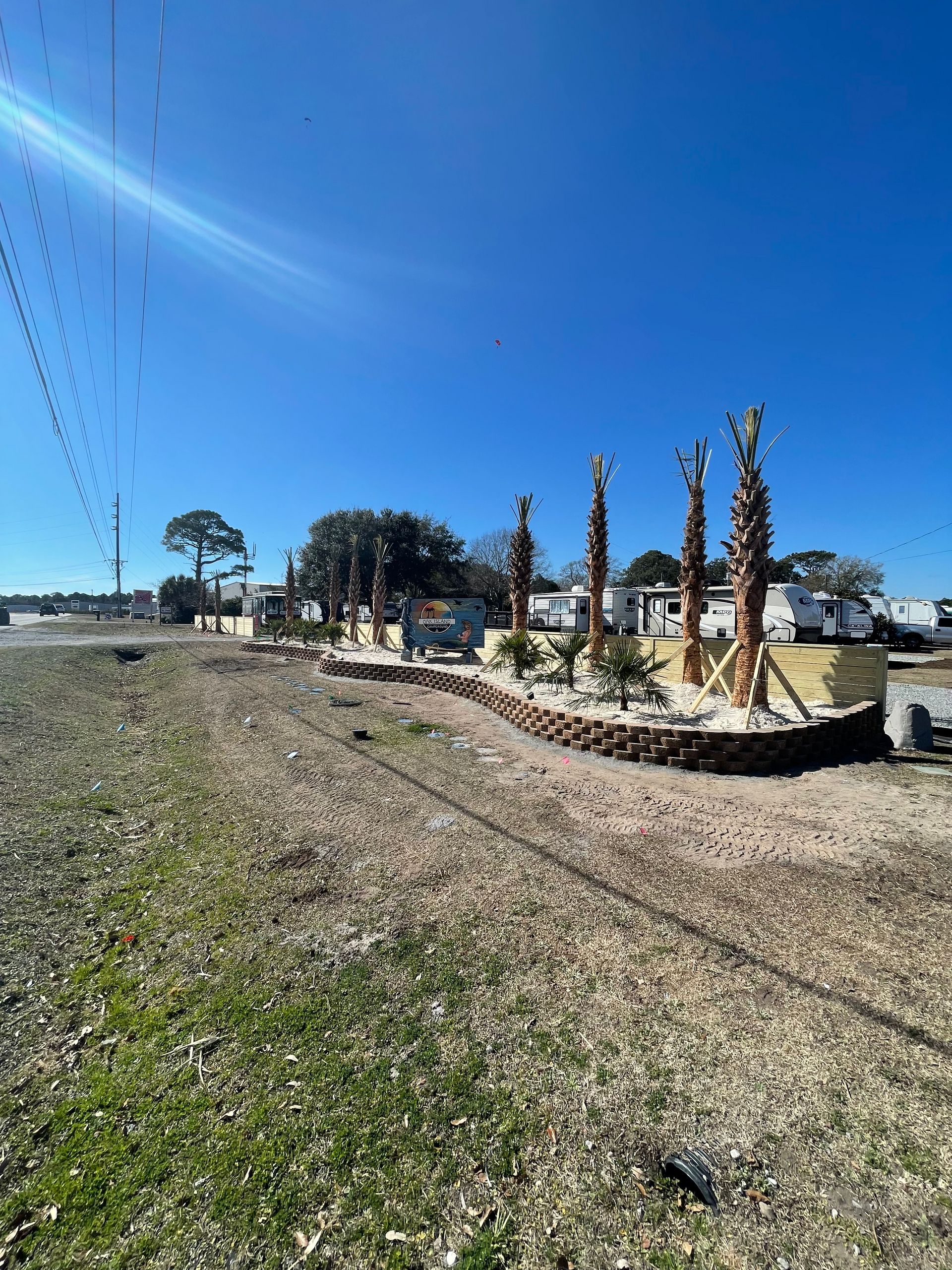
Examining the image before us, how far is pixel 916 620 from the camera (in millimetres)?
28062

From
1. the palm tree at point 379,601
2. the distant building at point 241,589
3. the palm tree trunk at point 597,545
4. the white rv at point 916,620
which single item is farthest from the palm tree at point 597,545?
the distant building at point 241,589

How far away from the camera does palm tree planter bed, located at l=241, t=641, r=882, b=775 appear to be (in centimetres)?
699

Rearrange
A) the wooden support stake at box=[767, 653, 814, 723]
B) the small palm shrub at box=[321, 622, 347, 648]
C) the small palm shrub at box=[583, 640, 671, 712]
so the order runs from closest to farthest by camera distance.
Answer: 1. the wooden support stake at box=[767, 653, 814, 723]
2. the small palm shrub at box=[583, 640, 671, 712]
3. the small palm shrub at box=[321, 622, 347, 648]

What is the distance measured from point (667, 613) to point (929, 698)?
1160cm

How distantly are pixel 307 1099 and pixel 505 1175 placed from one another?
979 millimetres

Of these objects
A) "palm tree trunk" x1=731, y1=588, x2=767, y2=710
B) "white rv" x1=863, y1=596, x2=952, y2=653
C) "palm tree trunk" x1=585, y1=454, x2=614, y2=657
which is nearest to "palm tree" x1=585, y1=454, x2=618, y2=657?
"palm tree trunk" x1=585, y1=454, x2=614, y2=657

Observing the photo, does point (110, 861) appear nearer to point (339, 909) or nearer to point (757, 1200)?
point (339, 909)

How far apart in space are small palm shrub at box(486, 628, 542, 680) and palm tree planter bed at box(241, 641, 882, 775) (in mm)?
2580

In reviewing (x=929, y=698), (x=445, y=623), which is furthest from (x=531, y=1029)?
(x=445, y=623)

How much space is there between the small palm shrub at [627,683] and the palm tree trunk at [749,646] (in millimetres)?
1263

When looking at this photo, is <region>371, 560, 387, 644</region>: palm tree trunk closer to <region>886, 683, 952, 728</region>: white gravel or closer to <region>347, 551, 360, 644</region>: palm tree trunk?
<region>347, 551, 360, 644</region>: palm tree trunk

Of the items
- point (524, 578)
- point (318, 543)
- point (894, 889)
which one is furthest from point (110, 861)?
point (318, 543)

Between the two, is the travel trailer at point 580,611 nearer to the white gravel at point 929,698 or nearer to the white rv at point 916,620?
the white gravel at point 929,698

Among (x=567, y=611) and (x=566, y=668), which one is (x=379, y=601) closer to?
(x=567, y=611)
